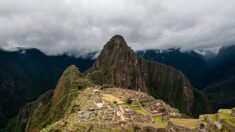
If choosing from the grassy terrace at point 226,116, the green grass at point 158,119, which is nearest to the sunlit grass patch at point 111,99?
the green grass at point 158,119

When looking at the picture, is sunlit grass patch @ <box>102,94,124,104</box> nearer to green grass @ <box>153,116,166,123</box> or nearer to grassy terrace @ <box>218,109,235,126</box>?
green grass @ <box>153,116,166,123</box>

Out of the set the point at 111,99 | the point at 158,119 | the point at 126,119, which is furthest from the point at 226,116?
the point at 111,99

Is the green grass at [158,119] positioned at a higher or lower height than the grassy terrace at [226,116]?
lower

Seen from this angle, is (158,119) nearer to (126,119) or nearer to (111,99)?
(126,119)

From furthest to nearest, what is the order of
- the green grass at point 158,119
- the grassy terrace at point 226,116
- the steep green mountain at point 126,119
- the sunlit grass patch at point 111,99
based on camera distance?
1. the sunlit grass patch at point 111,99
2. the green grass at point 158,119
3. the steep green mountain at point 126,119
4. the grassy terrace at point 226,116

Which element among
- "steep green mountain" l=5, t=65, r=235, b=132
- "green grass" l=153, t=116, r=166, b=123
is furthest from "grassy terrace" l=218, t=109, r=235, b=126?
"green grass" l=153, t=116, r=166, b=123

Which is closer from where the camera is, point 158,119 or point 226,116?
point 226,116

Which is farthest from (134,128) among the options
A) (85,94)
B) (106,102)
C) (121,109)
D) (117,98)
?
(85,94)

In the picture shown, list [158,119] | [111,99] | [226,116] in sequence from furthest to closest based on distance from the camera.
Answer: [111,99], [158,119], [226,116]

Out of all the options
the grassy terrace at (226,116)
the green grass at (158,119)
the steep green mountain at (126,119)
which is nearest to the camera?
the grassy terrace at (226,116)

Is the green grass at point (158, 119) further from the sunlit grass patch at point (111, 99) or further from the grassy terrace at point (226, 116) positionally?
the grassy terrace at point (226, 116)

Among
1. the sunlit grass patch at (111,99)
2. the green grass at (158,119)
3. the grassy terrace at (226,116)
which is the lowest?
the green grass at (158,119)

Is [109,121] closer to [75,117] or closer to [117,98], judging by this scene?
[75,117]
